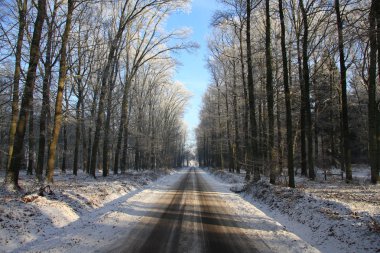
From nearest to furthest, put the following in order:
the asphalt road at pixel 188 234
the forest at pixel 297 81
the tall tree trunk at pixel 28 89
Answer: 1. the asphalt road at pixel 188 234
2. the tall tree trunk at pixel 28 89
3. the forest at pixel 297 81

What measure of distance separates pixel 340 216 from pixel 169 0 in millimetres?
20394

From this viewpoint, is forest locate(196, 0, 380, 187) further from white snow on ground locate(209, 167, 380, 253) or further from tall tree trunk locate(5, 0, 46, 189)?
tall tree trunk locate(5, 0, 46, 189)

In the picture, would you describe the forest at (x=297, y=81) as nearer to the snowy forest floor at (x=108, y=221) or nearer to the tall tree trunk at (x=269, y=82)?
the tall tree trunk at (x=269, y=82)

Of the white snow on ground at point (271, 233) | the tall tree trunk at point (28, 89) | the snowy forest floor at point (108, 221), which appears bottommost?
the white snow on ground at point (271, 233)

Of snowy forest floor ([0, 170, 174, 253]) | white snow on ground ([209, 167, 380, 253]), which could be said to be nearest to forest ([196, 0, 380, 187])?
white snow on ground ([209, 167, 380, 253])

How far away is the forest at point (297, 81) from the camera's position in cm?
1686

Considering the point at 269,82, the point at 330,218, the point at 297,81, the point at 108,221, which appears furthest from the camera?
the point at 297,81

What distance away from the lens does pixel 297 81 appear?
94.3ft

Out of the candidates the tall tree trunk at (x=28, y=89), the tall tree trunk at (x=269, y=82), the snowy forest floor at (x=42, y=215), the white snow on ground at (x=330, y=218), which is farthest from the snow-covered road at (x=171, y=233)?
the tall tree trunk at (x=269, y=82)

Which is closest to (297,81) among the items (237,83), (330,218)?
(237,83)

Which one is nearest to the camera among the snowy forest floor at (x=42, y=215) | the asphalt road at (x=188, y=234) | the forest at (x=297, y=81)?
the asphalt road at (x=188, y=234)

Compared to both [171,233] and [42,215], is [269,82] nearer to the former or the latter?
[171,233]

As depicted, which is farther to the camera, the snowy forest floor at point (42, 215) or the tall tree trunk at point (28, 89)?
the tall tree trunk at point (28, 89)

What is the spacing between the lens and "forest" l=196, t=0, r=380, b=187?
16859 mm
